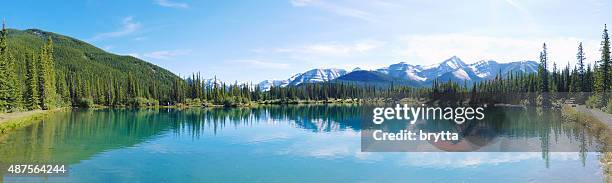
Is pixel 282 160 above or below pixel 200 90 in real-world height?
below

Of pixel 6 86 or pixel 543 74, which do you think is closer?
pixel 6 86

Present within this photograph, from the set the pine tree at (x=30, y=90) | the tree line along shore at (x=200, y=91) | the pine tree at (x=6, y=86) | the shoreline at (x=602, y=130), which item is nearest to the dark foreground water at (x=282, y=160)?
the shoreline at (x=602, y=130)

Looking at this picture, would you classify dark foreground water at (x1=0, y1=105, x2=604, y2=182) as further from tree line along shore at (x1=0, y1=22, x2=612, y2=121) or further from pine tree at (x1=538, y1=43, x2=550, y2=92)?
pine tree at (x1=538, y1=43, x2=550, y2=92)

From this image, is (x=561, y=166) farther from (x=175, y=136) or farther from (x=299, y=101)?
(x=299, y=101)

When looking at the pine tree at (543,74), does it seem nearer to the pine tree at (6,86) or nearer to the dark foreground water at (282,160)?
the dark foreground water at (282,160)

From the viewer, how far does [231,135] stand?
55656mm

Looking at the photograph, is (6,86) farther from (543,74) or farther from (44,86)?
(543,74)

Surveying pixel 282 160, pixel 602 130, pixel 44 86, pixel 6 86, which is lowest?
pixel 282 160

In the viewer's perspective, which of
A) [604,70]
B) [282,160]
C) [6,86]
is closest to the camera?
[282,160]

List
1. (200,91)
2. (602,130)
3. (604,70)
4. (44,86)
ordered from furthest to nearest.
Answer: (200,91) < (44,86) < (604,70) < (602,130)

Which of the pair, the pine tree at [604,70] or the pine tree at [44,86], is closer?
the pine tree at [604,70]

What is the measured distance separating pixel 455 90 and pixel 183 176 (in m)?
150

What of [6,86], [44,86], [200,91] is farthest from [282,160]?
[200,91]

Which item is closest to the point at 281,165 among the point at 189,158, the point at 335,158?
the point at 335,158
